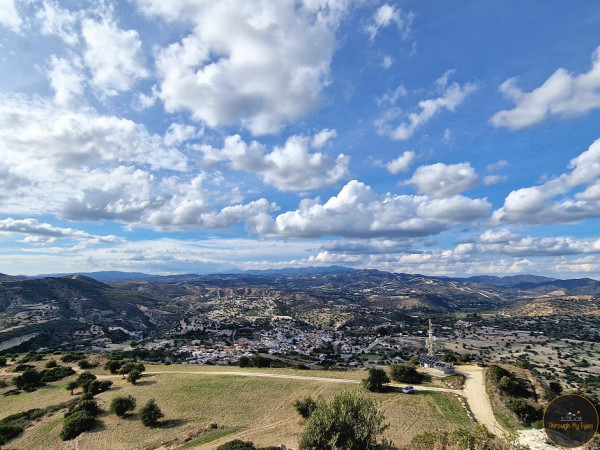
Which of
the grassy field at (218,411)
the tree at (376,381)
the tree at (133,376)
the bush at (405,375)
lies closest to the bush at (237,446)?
the grassy field at (218,411)

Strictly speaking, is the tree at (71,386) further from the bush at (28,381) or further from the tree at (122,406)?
the tree at (122,406)

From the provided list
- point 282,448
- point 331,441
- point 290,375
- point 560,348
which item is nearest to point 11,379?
point 290,375

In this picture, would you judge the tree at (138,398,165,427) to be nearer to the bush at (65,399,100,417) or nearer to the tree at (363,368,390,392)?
the bush at (65,399,100,417)

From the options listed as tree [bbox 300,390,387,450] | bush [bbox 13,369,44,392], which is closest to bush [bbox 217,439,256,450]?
tree [bbox 300,390,387,450]

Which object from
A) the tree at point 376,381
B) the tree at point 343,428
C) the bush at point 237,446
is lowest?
the tree at point 376,381

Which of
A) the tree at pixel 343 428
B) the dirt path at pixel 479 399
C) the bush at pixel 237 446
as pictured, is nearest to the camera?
the tree at pixel 343 428

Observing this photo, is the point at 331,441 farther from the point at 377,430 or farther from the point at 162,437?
the point at 162,437
